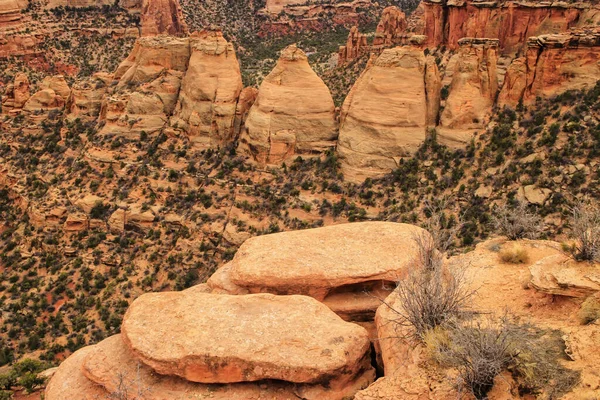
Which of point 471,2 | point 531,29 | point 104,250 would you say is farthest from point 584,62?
point 104,250

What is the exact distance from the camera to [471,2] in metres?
41.9

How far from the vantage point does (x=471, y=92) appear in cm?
2877

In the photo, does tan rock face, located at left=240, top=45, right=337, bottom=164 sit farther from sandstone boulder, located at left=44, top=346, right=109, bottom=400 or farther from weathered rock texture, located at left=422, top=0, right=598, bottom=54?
sandstone boulder, located at left=44, top=346, right=109, bottom=400

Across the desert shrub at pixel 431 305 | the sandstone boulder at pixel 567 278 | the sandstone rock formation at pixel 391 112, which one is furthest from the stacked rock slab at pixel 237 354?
the sandstone rock formation at pixel 391 112

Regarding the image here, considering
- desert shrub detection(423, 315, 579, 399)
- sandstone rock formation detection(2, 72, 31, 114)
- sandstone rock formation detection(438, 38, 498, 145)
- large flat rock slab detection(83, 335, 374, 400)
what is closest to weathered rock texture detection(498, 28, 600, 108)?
sandstone rock formation detection(438, 38, 498, 145)

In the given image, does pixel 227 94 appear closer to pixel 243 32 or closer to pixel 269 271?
pixel 269 271

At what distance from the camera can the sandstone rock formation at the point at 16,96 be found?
140 feet

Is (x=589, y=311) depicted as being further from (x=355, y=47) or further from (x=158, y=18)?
(x=158, y=18)

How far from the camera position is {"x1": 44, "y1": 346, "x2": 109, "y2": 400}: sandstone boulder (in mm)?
12875

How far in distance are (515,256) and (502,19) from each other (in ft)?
108

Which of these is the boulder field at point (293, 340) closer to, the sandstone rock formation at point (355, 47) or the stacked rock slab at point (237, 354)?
the stacked rock slab at point (237, 354)

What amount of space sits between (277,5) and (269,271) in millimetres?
100448

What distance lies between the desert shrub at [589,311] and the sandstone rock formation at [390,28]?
55.7m

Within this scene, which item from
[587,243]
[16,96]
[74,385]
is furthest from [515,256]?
[16,96]
